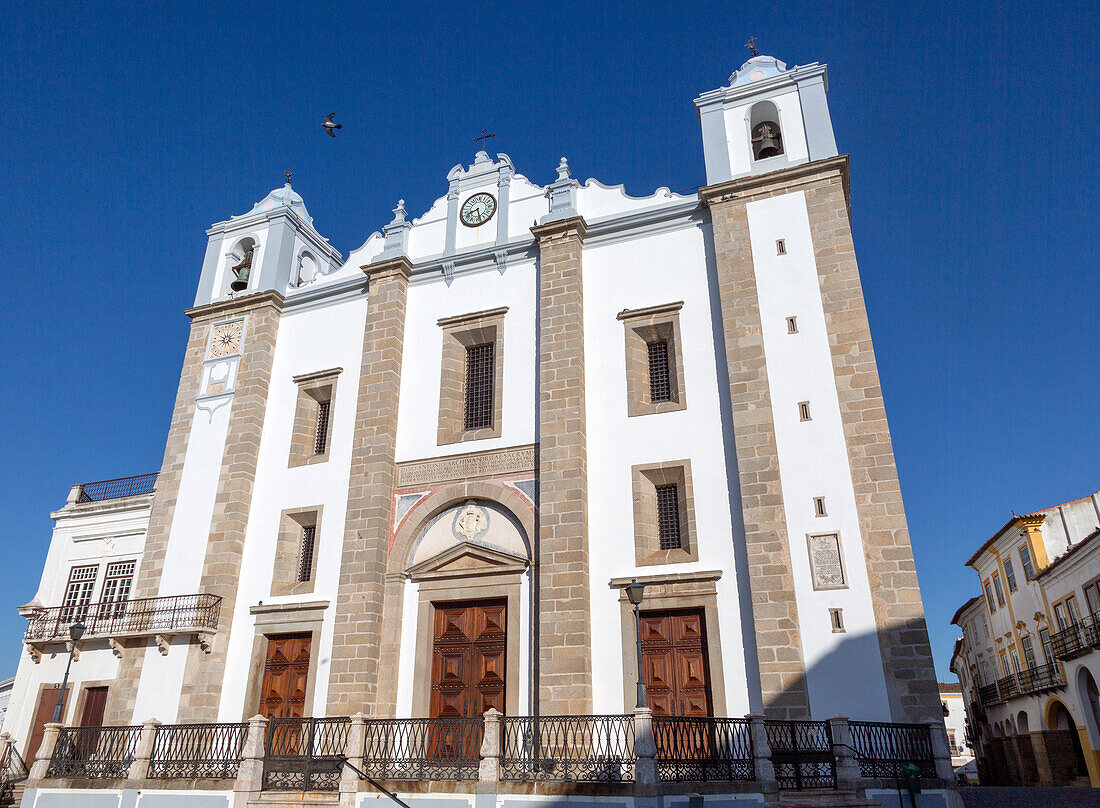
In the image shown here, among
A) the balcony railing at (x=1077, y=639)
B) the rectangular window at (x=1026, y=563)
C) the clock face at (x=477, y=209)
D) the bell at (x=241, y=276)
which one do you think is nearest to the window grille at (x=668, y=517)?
the clock face at (x=477, y=209)

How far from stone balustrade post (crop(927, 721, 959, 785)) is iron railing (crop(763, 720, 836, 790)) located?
144cm

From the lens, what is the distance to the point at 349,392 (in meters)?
18.3

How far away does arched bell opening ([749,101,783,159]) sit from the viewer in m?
17.3

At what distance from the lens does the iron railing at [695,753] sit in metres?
10.5

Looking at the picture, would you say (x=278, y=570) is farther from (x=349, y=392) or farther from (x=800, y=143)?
(x=800, y=143)

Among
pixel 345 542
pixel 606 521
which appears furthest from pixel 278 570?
pixel 606 521

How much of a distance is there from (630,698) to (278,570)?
8272 mm

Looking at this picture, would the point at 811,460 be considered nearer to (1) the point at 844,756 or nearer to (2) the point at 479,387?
(1) the point at 844,756

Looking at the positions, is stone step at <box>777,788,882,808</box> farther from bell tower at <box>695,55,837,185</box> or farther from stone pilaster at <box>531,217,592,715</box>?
bell tower at <box>695,55,837,185</box>

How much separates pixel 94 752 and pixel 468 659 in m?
6.93

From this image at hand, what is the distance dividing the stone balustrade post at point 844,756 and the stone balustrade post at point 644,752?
2.54 metres

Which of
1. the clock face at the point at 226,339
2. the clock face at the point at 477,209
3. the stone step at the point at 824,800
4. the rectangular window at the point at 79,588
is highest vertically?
the clock face at the point at 477,209

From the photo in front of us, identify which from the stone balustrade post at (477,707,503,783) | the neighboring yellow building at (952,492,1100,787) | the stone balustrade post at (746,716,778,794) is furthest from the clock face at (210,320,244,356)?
the neighboring yellow building at (952,492,1100,787)

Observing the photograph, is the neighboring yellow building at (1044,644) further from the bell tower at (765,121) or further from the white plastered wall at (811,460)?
the bell tower at (765,121)
